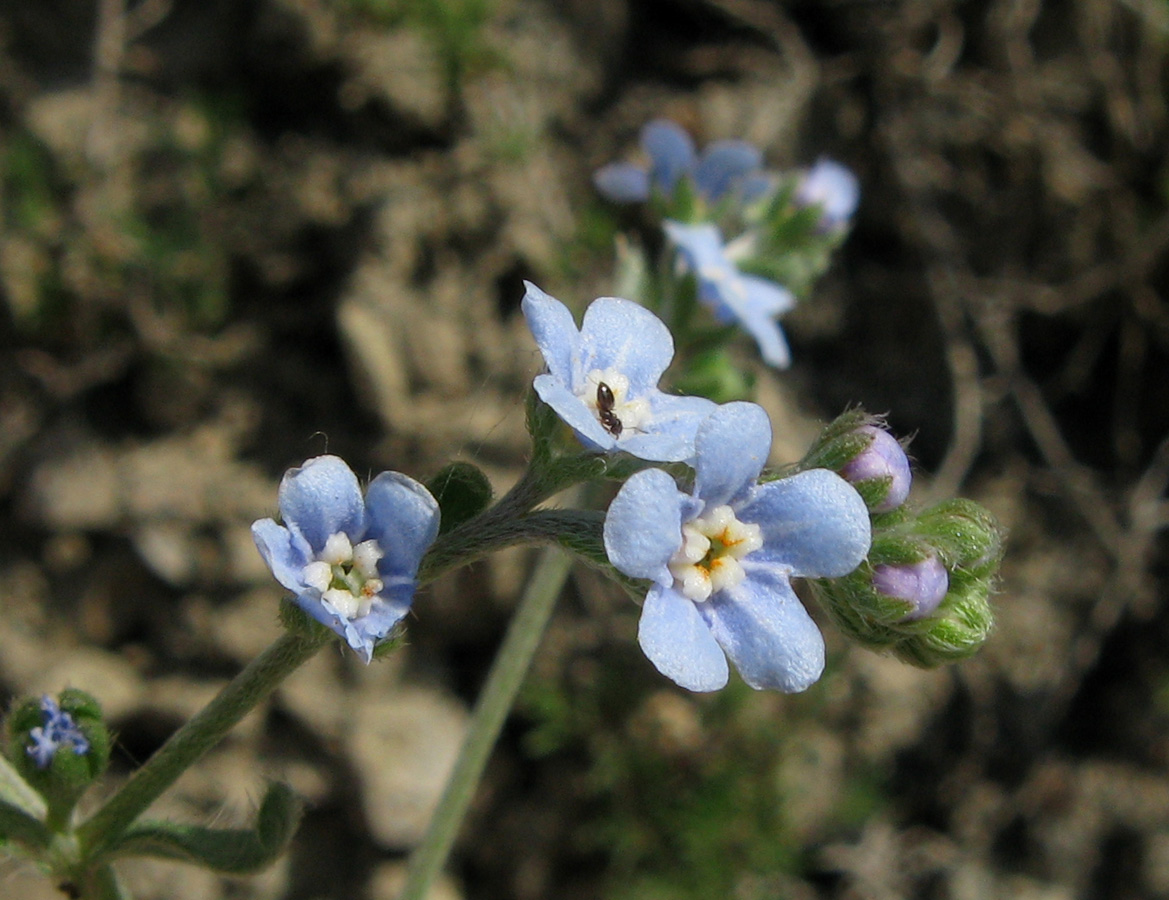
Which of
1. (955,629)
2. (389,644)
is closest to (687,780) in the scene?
(955,629)

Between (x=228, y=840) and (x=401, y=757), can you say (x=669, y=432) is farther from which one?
(x=401, y=757)

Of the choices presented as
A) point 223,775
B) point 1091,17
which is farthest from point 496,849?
point 1091,17

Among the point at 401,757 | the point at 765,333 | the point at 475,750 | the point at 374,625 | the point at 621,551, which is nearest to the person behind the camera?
the point at 621,551

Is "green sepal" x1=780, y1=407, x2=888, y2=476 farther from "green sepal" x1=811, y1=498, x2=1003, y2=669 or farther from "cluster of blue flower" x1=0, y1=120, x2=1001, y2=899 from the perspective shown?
"green sepal" x1=811, y1=498, x2=1003, y2=669

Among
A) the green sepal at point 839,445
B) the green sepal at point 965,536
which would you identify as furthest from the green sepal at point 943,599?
the green sepal at point 839,445

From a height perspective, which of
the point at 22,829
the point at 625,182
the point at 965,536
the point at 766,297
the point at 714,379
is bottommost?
the point at 22,829

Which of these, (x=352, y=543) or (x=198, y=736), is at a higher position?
(x=352, y=543)

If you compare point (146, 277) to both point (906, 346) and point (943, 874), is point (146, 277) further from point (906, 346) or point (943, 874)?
point (943, 874)
